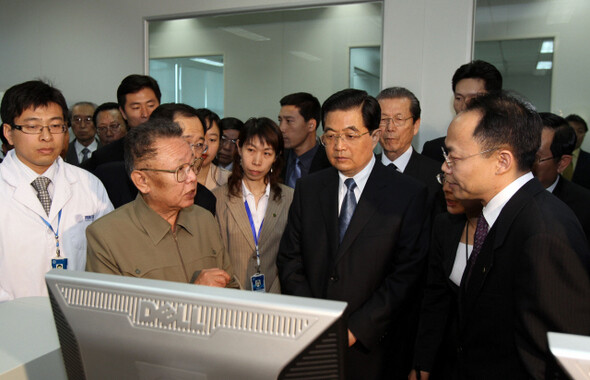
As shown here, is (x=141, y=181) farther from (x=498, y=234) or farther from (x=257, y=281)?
(x=498, y=234)

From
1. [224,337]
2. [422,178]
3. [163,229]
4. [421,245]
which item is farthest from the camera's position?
[422,178]

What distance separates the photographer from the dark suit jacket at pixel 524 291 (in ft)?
3.80

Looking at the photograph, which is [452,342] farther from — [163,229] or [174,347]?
[174,347]

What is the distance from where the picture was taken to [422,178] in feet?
8.98

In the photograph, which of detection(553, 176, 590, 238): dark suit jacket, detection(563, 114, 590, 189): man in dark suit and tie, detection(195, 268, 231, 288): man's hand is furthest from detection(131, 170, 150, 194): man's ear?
detection(563, 114, 590, 189): man in dark suit and tie

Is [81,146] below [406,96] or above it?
below

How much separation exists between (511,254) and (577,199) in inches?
59.9

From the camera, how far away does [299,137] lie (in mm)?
3723

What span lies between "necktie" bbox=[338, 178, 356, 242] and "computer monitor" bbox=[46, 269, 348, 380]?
4.32 ft

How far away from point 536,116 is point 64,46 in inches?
224

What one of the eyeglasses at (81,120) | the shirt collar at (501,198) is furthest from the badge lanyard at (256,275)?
the eyeglasses at (81,120)

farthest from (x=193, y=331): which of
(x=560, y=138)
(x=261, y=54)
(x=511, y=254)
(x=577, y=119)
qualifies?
(x=261, y=54)

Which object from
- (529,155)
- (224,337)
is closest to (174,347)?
(224,337)

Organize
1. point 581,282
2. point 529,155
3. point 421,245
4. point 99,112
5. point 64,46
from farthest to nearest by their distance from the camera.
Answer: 1. point 64,46
2. point 99,112
3. point 421,245
4. point 529,155
5. point 581,282
